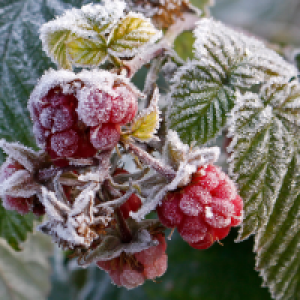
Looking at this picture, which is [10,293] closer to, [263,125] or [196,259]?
[196,259]

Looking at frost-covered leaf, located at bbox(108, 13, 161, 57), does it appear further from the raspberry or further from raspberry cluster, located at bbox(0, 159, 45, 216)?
raspberry cluster, located at bbox(0, 159, 45, 216)

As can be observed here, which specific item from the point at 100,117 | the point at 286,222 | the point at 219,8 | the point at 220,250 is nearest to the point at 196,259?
the point at 220,250

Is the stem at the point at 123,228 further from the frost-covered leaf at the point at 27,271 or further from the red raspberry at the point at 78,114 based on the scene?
the frost-covered leaf at the point at 27,271

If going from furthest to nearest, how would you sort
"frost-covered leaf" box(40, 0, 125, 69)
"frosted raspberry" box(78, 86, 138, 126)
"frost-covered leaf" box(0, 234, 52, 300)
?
"frost-covered leaf" box(0, 234, 52, 300) < "frost-covered leaf" box(40, 0, 125, 69) < "frosted raspberry" box(78, 86, 138, 126)

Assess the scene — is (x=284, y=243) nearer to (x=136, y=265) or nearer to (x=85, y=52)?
(x=136, y=265)

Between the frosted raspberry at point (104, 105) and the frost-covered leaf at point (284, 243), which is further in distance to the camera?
the frost-covered leaf at point (284, 243)

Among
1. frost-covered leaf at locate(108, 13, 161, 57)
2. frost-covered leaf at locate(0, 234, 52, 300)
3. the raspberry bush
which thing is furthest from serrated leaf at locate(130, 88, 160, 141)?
frost-covered leaf at locate(0, 234, 52, 300)

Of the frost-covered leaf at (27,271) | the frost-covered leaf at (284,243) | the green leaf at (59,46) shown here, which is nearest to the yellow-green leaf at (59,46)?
the green leaf at (59,46)

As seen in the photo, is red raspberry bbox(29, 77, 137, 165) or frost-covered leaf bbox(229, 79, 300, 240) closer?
red raspberry bbox(29, 77, 137, 165)
